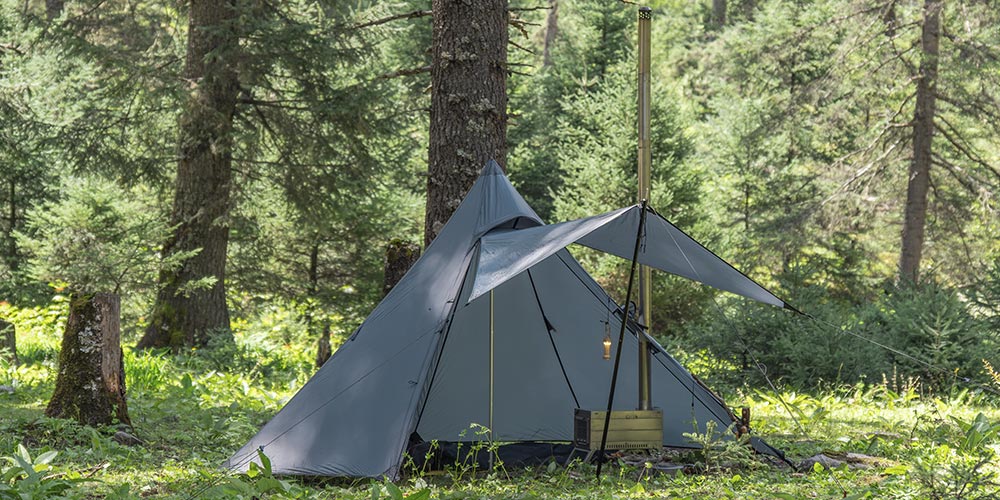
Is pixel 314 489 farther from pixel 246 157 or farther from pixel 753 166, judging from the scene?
pixel 753 166

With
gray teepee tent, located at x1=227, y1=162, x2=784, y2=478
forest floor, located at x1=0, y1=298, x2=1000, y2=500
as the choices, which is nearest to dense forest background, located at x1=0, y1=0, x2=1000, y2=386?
forest floor, located at x1=0, y1=298, x2=1000, y2=500

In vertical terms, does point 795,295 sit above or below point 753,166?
below

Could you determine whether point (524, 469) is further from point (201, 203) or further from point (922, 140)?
point (922, 140)

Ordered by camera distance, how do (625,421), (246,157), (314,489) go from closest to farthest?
(314,489), (625,421), (246,157)

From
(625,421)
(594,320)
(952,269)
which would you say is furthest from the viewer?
(952,269)

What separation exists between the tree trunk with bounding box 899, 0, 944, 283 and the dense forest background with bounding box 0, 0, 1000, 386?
0.04m

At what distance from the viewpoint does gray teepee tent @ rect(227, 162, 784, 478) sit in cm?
471

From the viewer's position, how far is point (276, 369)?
10547mm

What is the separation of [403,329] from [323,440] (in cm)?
75

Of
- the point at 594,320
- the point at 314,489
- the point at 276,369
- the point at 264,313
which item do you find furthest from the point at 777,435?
the point at 264,313

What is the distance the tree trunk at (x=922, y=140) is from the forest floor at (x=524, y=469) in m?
5.96

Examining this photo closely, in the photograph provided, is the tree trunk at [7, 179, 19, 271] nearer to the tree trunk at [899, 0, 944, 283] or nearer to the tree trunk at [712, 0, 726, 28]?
the tree trunk at [899, 0, 944, 283]

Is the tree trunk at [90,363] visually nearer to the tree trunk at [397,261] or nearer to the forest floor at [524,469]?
the forest floor at [524,469]

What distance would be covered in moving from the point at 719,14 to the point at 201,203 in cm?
2215
